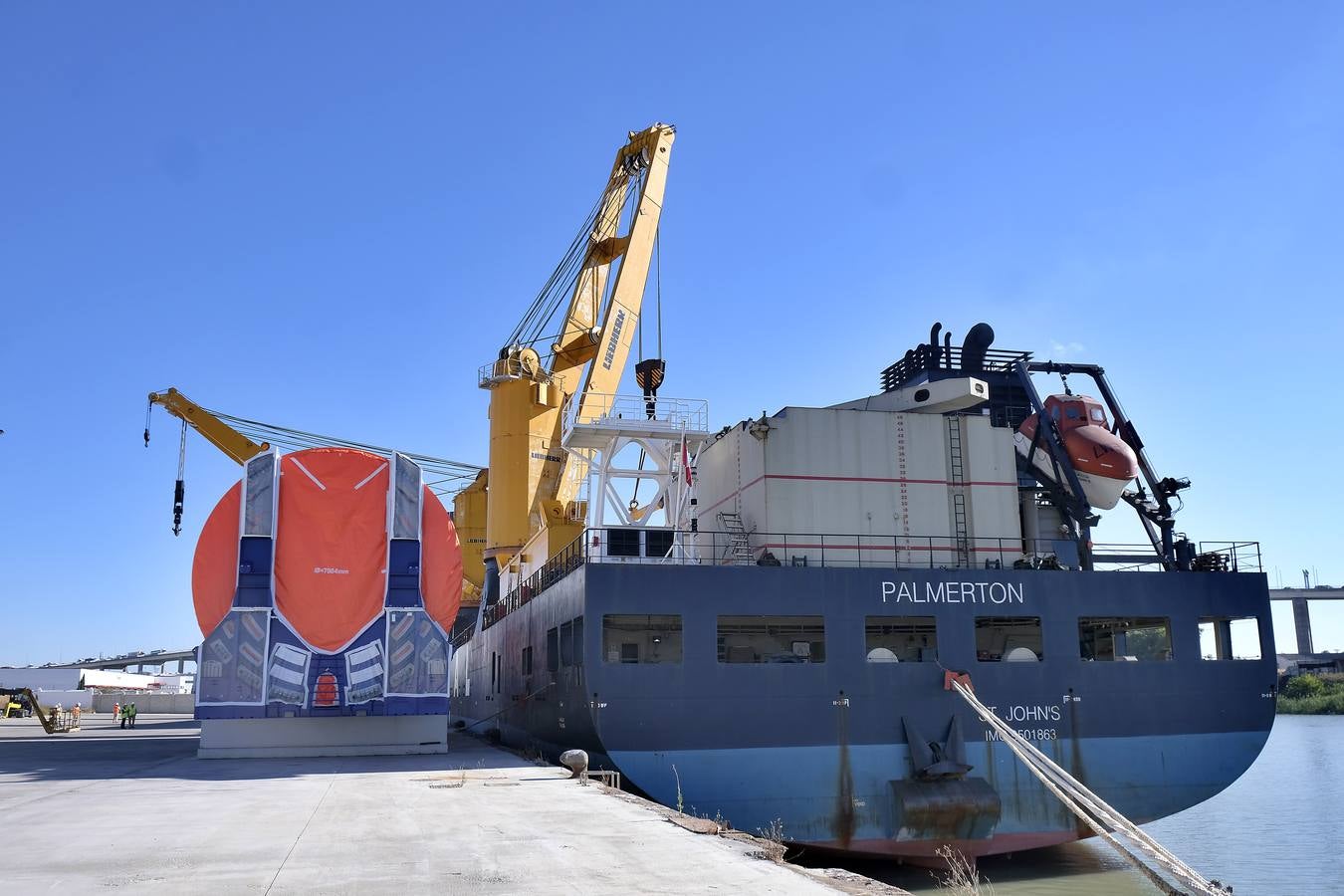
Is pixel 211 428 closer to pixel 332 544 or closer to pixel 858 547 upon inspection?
pixel 332 544

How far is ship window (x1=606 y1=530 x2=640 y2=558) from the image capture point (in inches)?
827

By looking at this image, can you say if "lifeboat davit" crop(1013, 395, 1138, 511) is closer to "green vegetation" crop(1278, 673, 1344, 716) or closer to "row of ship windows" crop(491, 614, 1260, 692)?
"row of ship windows" crop(491, 614, 1260, 692)

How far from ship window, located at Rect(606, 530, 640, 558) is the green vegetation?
224 feet

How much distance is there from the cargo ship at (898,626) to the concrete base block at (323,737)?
8.44 feet

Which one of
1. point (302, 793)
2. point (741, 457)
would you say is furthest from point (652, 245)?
point (302, 793)

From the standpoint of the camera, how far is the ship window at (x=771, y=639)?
18562 mm

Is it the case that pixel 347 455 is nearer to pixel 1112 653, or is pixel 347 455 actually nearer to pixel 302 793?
pixel 302 793

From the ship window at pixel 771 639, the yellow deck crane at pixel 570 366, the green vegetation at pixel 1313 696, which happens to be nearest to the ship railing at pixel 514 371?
the yellow deck crane at pixel 570 366

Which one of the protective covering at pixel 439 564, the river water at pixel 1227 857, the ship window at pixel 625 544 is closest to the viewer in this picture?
the river water at pixel 1227 857

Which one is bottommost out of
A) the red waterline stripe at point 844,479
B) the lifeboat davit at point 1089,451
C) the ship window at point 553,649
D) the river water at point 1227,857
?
the river water at point 1227,857

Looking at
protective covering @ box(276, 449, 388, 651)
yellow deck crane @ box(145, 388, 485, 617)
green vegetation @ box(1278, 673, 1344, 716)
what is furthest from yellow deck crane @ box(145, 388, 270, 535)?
green vegetation @ box(1278, 673, 1344, 716)

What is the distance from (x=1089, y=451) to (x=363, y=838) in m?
16.9

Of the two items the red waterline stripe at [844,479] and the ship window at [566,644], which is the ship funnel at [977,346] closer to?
the red waterline stripe at [844,479]

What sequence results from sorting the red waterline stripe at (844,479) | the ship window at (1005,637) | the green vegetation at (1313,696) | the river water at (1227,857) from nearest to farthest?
the river water at (1227,857) → the red waterline stripe at (844,479) → the ship window at (1005,637) → the green vegetation at (1313,696)
